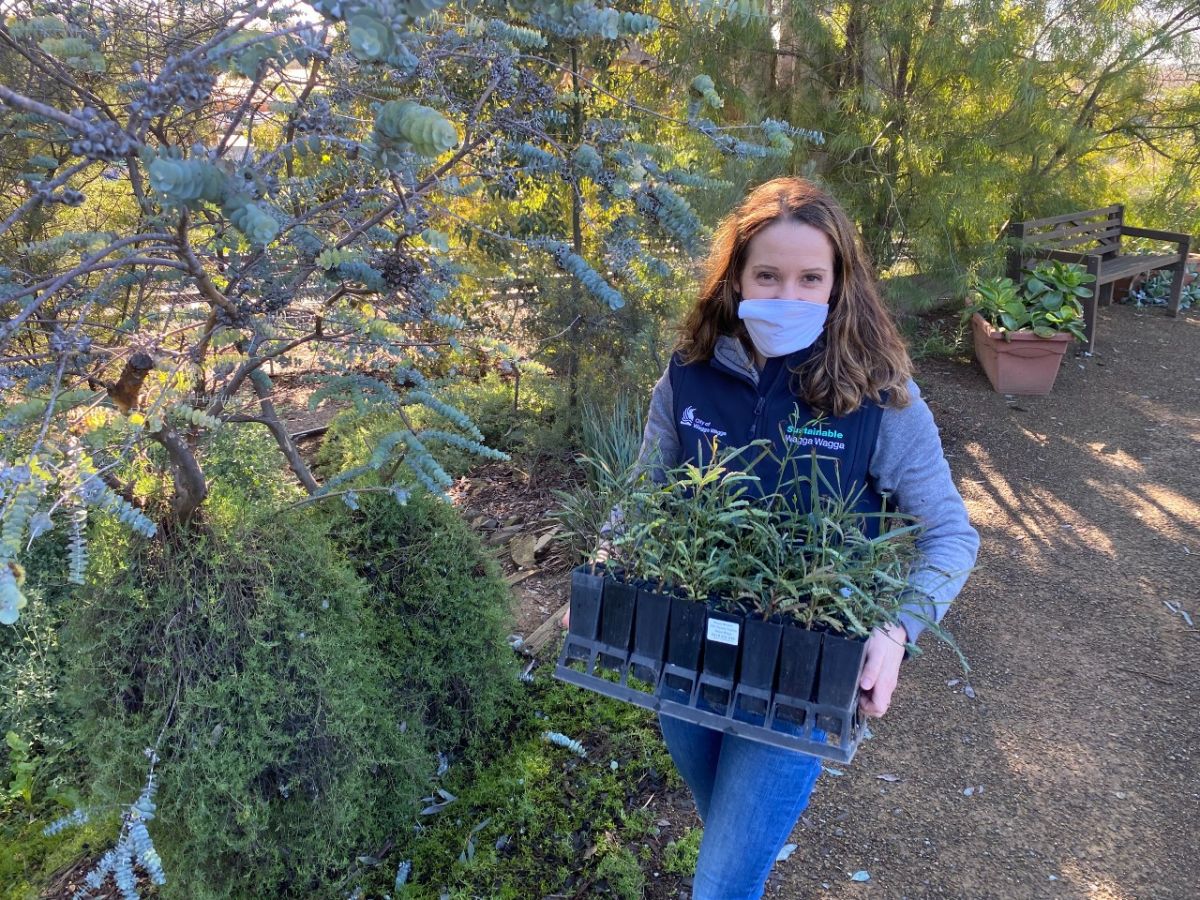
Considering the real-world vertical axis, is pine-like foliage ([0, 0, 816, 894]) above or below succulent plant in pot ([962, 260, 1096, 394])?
above

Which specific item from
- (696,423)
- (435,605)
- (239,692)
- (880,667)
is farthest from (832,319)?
(239,692)

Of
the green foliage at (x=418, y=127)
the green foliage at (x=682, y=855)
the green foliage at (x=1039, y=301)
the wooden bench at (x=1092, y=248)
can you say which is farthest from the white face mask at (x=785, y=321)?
the wooden bench at (x=1092, y=248)

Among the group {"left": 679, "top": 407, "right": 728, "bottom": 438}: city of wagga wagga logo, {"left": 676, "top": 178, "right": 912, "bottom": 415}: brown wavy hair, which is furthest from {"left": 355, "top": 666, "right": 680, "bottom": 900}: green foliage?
{"left": 676, "top": 178, "right": 912, "bottom": 415}: brown wavy hair

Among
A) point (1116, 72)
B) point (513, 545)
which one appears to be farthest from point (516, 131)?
point (1116, 72)

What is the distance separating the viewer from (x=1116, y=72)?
5.68 m

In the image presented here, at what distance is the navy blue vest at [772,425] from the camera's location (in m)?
1.56

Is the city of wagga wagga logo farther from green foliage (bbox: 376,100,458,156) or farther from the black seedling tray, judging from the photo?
green foliage (bbox: 376,100,458,156)

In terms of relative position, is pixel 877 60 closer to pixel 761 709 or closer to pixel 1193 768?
pixel 1193 768

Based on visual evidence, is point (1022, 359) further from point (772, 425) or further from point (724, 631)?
point (724, 631)

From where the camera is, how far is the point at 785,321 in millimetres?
1604

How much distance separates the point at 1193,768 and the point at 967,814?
86cm

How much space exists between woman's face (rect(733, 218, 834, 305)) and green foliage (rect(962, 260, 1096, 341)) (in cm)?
449

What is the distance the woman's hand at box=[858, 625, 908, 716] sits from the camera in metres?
Result: 1.25

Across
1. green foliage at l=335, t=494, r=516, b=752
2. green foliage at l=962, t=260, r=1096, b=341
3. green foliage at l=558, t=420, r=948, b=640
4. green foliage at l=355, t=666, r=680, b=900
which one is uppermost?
green foliage at l=558, t=420, r=948, b=640
